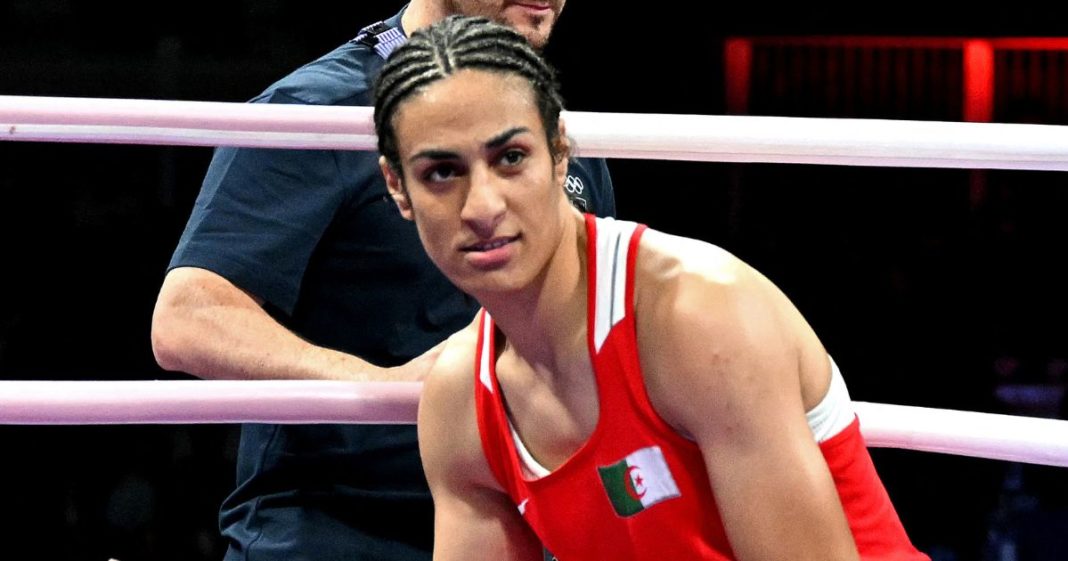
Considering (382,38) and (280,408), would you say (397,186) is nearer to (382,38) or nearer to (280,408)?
(280,408)

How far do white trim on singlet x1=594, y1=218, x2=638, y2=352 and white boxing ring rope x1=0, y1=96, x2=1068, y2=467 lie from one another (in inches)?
6.4

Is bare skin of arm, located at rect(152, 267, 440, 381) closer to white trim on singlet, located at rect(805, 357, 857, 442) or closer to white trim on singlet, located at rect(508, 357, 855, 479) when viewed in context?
white trim on singlet, located at rect(508, 357, 855, 479)

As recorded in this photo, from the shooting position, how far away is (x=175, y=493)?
11.1 feet

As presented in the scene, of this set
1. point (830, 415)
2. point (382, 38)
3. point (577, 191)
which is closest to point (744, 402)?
point (830, 415)

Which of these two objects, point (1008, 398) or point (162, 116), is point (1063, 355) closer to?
point (1008, 398)

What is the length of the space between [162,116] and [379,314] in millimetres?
314

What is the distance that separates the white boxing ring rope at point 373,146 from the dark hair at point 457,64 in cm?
14

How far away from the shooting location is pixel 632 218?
412 centimetres

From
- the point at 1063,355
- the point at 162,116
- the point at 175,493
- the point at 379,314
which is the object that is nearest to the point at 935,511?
the point at 1063,355

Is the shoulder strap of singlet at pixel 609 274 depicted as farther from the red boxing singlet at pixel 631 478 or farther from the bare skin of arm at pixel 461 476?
the bare skin of arm at pixel 461 476

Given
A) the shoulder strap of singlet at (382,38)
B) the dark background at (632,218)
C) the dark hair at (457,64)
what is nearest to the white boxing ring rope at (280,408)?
the dark hair at (457,64)

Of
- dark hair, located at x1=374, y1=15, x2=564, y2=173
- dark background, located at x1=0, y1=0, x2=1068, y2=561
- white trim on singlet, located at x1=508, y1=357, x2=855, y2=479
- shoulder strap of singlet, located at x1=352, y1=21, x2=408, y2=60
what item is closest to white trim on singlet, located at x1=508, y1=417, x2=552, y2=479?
white trim on singlet, located at x1=508, y1=357, x2=855, y2=479

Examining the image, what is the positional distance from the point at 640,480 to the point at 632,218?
122 inches

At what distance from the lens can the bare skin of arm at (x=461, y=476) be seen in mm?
1195
